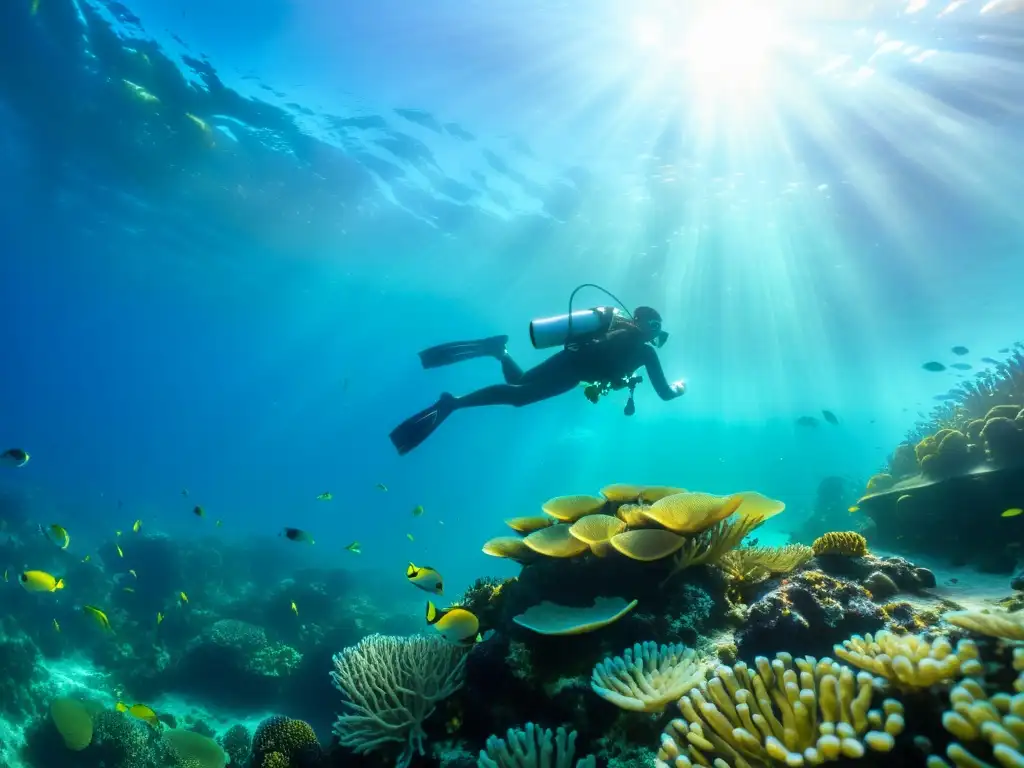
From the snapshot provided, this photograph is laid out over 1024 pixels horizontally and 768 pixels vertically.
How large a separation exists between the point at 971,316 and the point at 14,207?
57333mm

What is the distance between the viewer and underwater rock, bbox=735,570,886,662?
10.8ft

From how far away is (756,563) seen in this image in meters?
4.45

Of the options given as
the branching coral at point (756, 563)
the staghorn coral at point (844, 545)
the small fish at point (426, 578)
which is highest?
the staghorn coral at point (844, 545)

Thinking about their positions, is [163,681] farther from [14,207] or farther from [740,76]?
[14,207]

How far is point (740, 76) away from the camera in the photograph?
612 inches

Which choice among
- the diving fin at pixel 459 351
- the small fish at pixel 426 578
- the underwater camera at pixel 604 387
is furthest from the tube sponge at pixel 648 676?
the diving fin at pixel 459 351

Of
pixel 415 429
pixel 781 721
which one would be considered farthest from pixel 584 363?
pixel 781 721

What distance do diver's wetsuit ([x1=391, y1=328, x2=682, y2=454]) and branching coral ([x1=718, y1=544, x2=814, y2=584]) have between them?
A: 3324mm

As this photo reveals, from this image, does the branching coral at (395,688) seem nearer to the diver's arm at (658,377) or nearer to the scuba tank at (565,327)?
the scuba tank at (565,327)

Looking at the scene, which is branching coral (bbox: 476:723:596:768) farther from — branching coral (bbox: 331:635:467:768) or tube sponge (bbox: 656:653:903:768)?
branching coral (bbox: 331:635:467:768)

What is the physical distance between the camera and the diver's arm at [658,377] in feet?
25.7

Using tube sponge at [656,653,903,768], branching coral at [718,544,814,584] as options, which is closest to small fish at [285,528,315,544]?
branching coral at [718,544,814,584]

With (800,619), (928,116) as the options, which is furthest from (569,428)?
(800,619)

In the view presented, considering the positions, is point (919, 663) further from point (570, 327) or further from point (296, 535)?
point (296, 535)
